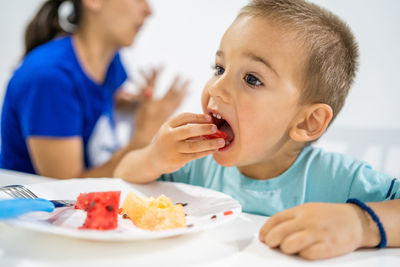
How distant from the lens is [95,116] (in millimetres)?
1578

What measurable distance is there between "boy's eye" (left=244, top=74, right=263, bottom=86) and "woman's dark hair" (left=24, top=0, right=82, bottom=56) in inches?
44.7

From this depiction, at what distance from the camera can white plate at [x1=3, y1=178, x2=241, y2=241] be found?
0.49 m

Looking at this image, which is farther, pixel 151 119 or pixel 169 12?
pixel 169 12

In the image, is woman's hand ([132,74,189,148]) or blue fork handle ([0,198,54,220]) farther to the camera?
woman's hand ([132,74,189,148])

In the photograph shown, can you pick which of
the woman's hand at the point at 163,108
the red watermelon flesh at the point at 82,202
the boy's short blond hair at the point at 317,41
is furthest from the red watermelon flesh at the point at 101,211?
the woman's hand at the point at 163,108

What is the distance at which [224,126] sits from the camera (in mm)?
832

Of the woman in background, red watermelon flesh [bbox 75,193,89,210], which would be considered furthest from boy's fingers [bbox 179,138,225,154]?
the woman in background

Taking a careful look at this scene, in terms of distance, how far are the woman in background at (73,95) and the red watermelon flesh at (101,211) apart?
82cm

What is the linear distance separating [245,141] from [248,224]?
19cm

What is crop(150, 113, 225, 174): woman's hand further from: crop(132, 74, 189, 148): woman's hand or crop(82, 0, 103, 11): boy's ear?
crop(82, 0, 103, 11): boy's ear

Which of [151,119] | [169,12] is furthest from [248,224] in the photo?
[169,12]

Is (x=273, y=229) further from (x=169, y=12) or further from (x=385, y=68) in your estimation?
(x=169, y=12)

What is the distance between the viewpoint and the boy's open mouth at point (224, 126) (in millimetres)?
802

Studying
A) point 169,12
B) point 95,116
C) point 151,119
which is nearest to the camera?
point 95,116
